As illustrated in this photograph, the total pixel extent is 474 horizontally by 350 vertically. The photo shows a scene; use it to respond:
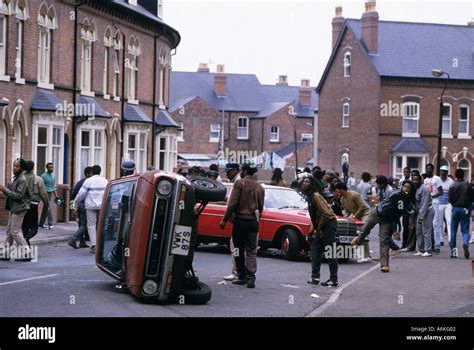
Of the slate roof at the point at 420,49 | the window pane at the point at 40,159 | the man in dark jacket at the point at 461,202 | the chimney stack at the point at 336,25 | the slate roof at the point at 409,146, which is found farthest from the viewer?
the chimney stack at the point at 336,25

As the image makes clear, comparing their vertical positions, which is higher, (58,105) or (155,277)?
(58,105)

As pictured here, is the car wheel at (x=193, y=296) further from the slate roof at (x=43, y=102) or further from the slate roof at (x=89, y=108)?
the slate roof at (x=89, y=108)

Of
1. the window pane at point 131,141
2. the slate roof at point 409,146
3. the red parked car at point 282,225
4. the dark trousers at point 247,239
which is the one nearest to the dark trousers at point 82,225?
the red parked car at point 282,225

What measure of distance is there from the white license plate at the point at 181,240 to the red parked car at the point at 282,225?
7.40 metres

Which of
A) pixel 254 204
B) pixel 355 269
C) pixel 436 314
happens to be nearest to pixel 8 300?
pixel 254 204

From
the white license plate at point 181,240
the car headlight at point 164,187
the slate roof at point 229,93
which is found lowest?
the white license plate at point 181,240

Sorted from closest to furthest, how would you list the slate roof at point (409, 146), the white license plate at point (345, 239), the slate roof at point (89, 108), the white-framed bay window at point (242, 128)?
the white license plate at point (345, 239)
the slate roof at point (89, 108)
the slate roof at point (409, 146)
the white-framed bay window at point (242, 128)

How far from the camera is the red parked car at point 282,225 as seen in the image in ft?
65.4

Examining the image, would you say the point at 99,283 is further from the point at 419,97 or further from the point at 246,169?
the point at 419,97

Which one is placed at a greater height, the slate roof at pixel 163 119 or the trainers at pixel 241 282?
the slate roof at pixel 163 119

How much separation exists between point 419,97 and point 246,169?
43.5 meters

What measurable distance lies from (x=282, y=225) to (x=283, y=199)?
1121mm

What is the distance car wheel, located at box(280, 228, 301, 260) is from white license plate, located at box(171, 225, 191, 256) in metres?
7.39

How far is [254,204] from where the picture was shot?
15.0 metres
